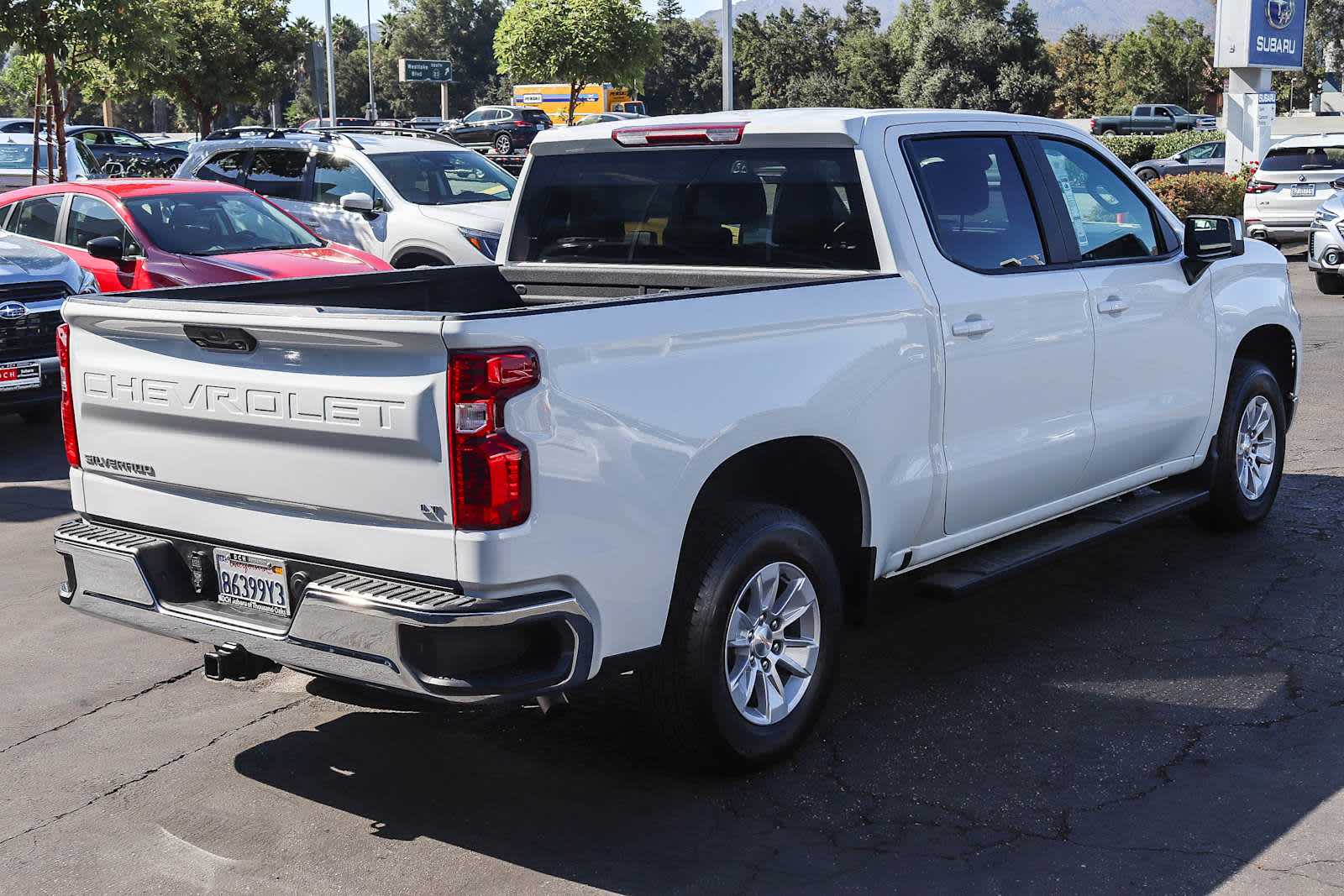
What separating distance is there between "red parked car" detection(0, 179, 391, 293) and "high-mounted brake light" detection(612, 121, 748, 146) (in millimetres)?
5749

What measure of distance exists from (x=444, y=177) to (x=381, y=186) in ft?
2.31

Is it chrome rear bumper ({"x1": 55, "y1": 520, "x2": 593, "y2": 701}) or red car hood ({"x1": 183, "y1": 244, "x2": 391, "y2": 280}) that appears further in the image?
red car hood ({"x1": 183, "y1": 244, "x2": 391, "y2": 280})

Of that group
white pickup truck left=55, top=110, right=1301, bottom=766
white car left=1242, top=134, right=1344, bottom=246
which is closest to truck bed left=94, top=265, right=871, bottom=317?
white pickup truck left=55, top=110, right=1301, bottom=766

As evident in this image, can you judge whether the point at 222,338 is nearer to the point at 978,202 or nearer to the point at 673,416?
the point at 673,416

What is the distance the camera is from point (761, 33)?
290ft

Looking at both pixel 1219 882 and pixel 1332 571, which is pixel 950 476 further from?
pixel 1332 571

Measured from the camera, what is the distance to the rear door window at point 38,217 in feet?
40.1

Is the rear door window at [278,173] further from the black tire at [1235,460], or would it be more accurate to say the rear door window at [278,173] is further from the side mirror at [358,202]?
the black tire at [1235,460]

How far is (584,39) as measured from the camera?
58.3 metres

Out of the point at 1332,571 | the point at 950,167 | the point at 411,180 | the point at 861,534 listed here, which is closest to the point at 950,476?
the point at 861,534

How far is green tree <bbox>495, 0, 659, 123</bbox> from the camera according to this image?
5853 centimetres

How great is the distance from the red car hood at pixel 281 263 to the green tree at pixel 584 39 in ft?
155

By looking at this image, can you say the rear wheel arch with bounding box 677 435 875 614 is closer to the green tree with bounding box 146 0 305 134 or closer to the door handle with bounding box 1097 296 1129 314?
the door handle with bounding box 1097 296 1129 314

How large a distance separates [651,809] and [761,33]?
288 feet
